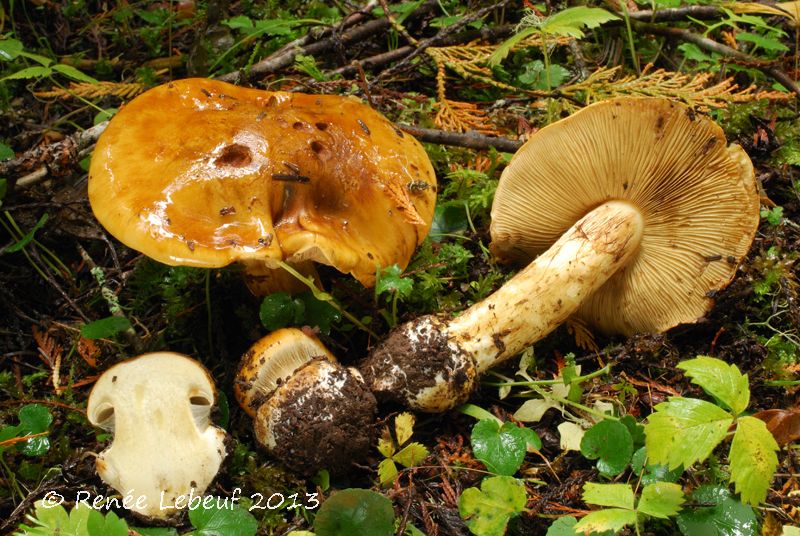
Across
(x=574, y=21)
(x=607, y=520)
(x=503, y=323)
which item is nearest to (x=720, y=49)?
(x=574, y=21)

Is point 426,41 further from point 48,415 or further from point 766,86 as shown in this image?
point 48,415

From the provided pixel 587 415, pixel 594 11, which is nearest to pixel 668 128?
pixel 594 11

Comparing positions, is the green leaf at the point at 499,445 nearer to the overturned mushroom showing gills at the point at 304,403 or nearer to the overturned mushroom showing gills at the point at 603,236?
the overturned mushroom showing gills at the point at 603,236

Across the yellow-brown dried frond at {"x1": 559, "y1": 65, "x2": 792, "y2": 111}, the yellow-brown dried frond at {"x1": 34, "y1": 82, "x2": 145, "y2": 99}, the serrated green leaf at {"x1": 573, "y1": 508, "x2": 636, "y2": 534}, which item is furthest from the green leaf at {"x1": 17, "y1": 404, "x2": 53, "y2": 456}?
the yellow-brown dried frond at {"x1": 559, "y1": 65, "x2": 792, "y2": 111}

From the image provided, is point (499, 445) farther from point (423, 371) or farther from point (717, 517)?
point (717, 517)

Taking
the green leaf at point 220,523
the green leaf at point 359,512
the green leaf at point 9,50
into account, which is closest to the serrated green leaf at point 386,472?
the green leaf at point 359,512

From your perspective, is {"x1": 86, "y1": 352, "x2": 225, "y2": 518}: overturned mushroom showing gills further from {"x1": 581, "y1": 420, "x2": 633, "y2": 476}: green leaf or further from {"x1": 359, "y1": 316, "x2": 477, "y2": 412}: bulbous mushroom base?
{"x1": 581, "y1": 420, "x2": 633, "y2": 476}: green leaf
